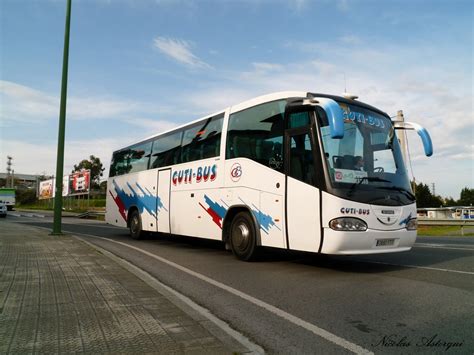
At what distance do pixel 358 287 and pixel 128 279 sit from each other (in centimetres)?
361

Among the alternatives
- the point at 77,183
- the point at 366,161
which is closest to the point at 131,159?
the point at 366,161

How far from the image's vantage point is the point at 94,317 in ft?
14.3

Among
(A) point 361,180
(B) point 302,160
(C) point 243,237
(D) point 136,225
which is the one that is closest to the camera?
(A) point 361,180

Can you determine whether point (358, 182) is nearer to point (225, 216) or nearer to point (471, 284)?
point (471, 284)

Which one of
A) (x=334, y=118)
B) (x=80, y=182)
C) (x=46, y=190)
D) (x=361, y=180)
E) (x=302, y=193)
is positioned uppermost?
(x=80, y=182)

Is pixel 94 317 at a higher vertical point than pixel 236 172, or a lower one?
lower

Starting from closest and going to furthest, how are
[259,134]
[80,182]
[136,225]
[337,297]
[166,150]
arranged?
[337,297]
[259,134]
[166,150]
[136,225]
[80,182]

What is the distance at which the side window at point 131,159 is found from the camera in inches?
546

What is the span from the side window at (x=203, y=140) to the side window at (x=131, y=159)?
2.81 meters

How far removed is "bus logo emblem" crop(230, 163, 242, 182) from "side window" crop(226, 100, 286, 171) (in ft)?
0.74

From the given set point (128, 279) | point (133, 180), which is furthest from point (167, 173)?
point (128, 279)

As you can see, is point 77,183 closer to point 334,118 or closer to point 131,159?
point 131,159

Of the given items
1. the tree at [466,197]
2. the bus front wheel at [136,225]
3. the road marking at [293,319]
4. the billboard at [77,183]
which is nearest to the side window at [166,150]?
the bus front wheel at [136,225]

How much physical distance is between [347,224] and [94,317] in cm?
402
